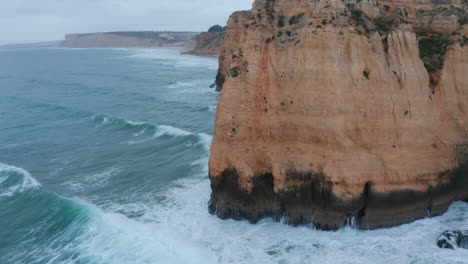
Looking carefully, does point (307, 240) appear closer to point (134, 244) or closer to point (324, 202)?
point (324, 202)

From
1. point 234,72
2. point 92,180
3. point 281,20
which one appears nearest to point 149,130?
point 92,180

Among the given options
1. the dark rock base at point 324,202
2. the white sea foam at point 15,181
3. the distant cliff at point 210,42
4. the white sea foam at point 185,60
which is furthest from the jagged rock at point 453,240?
the distant cliff at point 210,42

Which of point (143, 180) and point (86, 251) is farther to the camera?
point (143, 180)

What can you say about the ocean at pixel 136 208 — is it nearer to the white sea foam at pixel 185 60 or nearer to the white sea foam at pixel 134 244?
the white sea foam at pixel 134 244

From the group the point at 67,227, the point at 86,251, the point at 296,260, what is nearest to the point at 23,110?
the point at 67,227

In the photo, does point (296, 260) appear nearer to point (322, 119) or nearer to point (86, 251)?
point (322, 119)

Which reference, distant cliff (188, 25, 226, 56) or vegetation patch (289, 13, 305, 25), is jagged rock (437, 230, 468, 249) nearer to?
vegetation patch (289, 13, 305, 25)
